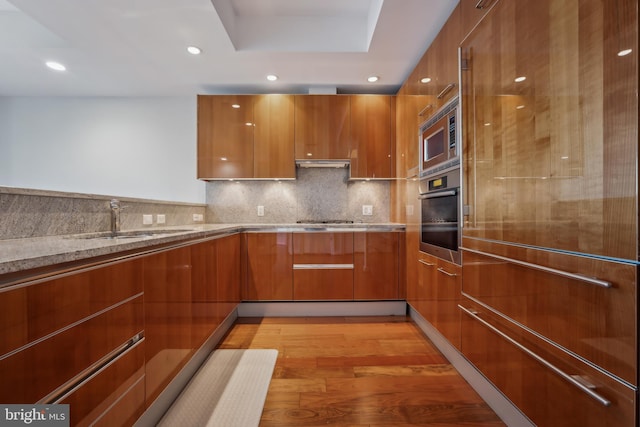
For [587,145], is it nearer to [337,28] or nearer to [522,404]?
[522,404]

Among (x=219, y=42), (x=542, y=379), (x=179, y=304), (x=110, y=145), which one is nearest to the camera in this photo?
(x=542, y=379)

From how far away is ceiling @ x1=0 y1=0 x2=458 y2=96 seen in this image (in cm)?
177

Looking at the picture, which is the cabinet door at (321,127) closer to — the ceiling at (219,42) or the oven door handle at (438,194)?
the ceiling at (219,42)

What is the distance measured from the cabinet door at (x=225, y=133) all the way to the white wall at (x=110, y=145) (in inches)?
22.7

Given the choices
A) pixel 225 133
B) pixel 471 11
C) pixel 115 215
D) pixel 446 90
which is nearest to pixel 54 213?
pixel 115 215

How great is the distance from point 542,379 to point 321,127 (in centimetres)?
254

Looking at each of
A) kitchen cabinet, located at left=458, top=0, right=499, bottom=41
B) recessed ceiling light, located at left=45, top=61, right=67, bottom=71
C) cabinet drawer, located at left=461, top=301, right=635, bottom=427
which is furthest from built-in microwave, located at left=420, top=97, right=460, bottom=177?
recessed ceiling light, located at left=45, top=61, right=67, bottom=71

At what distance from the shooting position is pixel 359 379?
1.59 m

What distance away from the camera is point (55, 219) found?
1.26m

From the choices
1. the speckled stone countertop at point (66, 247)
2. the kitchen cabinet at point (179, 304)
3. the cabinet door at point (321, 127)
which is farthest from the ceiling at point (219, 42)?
the kitchen cabinet at point (179, 304)

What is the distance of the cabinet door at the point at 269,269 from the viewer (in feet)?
8.24

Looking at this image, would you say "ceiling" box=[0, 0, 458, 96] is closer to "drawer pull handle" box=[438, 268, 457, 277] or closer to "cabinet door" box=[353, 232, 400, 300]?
"cabinet door" box=[353, 232, 400, 300]

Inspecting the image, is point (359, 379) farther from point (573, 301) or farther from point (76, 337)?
point (76, 337)

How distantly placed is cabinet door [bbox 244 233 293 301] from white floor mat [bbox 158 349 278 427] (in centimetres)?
66
